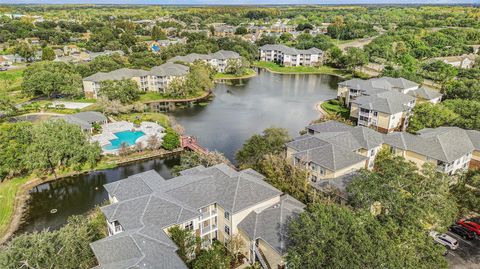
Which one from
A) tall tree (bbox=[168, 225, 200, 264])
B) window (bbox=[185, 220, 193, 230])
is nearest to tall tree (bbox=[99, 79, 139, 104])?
window (bbox=[185, 220, 193, 230])

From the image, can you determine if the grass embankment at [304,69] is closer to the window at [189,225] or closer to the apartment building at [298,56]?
the apartment building at [298,56]

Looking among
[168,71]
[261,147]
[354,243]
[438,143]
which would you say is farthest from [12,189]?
[438,143]

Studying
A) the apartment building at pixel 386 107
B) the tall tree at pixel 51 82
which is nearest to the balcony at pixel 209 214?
the apartment building at pixel 386 107

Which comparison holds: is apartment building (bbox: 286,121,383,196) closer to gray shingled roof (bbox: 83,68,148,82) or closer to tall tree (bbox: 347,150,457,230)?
tall tree (bbox: 347,150,457,230)

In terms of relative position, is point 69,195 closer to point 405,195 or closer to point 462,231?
point 405,195

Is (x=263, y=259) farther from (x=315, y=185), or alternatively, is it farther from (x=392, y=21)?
(x=392, y=21)

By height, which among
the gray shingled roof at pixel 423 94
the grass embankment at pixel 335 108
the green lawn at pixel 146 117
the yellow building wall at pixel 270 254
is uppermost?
the gray shingled roof at pixel 423 94
